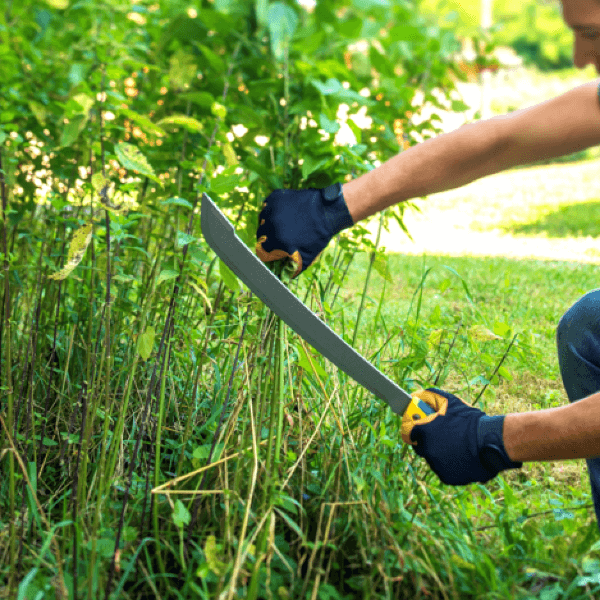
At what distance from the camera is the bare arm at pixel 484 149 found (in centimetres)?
128

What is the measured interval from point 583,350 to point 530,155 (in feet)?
2.20

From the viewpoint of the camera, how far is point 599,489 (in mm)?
1676

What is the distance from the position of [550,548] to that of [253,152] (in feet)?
4.36

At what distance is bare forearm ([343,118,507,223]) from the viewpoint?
133cm

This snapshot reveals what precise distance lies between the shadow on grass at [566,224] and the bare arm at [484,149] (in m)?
5.21

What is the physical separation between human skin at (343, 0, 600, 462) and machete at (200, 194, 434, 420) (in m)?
0.23

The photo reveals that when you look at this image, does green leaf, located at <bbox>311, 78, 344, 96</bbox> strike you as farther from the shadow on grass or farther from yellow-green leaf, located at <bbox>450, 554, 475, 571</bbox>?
the shadow on grass

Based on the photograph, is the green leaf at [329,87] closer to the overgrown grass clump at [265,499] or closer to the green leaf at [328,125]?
the green leaf at [328,125]

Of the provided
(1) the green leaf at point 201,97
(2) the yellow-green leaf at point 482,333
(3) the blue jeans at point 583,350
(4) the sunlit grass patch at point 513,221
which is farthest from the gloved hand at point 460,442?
(4) the sunlit grass patch at point 513,221

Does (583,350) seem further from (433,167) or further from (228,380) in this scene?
(228,380)

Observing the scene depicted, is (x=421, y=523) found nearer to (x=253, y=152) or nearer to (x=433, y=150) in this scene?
(x=433, y=150)

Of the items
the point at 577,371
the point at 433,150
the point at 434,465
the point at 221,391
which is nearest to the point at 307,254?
the point at 433,150

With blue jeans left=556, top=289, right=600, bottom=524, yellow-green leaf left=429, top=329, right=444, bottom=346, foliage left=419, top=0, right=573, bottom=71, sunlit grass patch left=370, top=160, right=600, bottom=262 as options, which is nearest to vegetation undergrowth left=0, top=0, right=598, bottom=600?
yellow-green leaf left=429, top=329, right=444, bottom=346

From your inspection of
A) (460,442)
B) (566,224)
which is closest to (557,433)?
(460,442)
